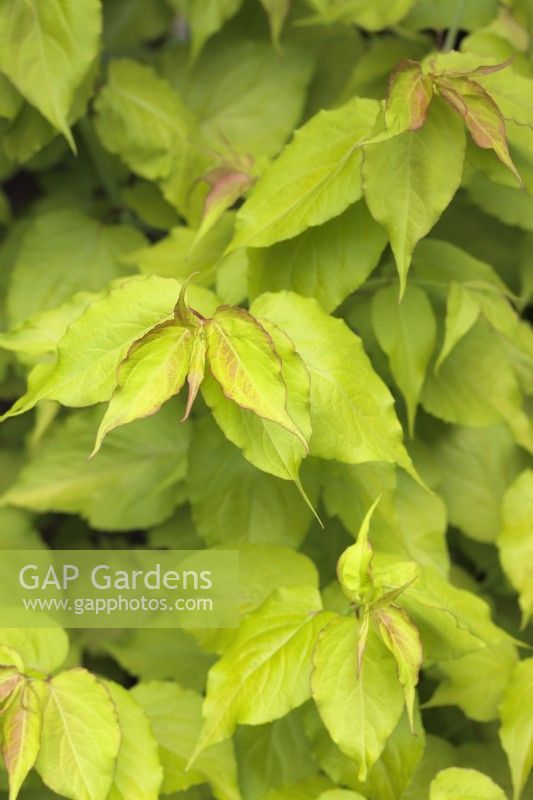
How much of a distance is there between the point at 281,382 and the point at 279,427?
0.05m

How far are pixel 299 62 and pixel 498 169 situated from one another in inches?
18.4

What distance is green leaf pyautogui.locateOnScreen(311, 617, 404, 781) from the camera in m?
0.70

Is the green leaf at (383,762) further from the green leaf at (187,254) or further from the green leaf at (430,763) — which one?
the green leaf at (187,254)

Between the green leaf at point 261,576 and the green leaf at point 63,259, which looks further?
the green leaf at point 63,259

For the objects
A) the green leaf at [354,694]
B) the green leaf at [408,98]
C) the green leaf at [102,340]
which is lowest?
the green leaf at [354,694]

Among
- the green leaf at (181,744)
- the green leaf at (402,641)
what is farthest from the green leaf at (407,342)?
the green leaf at (181,744)

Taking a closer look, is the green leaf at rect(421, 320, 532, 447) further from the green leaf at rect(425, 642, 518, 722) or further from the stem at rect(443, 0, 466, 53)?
the stem at rect(443, 0, 466, 53)

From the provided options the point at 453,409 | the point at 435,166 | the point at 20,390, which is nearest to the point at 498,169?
the point at 435,166

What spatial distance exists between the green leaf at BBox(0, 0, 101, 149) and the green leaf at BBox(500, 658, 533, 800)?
68cm

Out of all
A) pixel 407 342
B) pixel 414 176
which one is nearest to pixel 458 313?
pixel 407 342

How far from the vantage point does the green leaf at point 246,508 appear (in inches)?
37.4

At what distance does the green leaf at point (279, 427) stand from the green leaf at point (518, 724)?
1.12 ft

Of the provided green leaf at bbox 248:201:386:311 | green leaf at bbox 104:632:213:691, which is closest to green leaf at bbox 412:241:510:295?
green leaf at bbox 248:201:386:311

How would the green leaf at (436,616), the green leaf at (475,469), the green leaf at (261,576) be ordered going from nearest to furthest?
the green leaf at (436,616) < the green leaf at (261,576) < the green leaf at (475,469)
